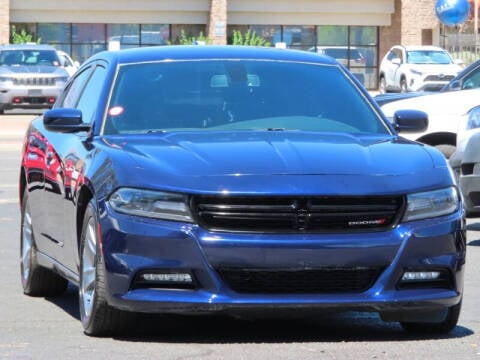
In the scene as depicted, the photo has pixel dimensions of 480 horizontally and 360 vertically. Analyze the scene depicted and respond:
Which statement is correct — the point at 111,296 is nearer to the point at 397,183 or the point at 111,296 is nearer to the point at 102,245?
the point at 102,245

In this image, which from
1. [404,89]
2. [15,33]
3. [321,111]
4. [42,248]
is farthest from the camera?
[15,33]

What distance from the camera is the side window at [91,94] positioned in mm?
8500

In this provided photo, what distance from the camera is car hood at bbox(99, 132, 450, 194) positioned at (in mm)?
7000

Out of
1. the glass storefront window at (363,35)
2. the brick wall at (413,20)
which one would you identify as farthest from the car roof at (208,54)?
the glass storefront window at (363,35)

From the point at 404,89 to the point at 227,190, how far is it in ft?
141

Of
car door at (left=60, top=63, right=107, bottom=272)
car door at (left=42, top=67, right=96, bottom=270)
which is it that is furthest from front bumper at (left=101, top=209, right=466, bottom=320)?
car door at (left=42, top=67, right=96, bottom=270)

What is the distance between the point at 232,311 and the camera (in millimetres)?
7035

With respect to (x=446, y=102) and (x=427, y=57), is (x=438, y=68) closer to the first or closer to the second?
(x=427, y=57)

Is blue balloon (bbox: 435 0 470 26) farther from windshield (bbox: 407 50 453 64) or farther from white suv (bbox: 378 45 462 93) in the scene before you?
windshield (bbox: 407 50 453 64)

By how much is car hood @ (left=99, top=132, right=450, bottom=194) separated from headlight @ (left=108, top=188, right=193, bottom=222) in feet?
0.13

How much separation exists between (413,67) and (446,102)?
32.9 m

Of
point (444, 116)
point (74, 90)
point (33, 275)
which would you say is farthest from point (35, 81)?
point (33, 275)

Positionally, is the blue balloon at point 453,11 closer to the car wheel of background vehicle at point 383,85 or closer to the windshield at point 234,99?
the car wheel of background vehicle at point 383,85

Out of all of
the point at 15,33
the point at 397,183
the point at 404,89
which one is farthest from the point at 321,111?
the point at 15,33
